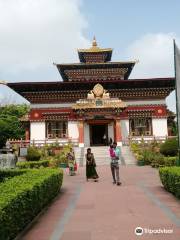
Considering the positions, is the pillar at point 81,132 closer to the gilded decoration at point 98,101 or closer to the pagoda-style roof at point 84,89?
the gilded decoration at point 98,101

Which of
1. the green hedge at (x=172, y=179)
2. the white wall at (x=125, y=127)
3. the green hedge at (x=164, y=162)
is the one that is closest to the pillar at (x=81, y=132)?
the white wall at (x=125, y=127)

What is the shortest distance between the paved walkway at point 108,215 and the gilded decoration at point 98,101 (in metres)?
20.2

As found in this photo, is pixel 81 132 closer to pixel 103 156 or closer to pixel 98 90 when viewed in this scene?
pixel 98 90

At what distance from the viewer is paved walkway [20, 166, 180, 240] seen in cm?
768

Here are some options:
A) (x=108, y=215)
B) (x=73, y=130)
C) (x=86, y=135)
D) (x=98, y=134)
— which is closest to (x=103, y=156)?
(x=86, y=135)

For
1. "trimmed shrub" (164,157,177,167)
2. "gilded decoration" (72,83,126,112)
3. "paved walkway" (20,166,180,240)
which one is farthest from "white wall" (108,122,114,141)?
"paved walkway" (20,166,180,240)

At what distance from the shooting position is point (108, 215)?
9523mm

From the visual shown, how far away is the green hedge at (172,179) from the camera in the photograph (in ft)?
37.8

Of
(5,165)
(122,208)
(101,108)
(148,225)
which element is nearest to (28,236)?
(148,225)

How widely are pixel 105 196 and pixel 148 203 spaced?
6.40ft

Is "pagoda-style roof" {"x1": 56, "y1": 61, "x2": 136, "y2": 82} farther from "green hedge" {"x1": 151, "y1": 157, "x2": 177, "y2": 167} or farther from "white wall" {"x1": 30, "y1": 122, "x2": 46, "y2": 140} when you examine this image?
"green hedge" {"x1": 151, "y1": 157, "x2": 177, "y2": 167}

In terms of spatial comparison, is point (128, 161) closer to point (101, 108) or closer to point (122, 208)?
point (101, 108)

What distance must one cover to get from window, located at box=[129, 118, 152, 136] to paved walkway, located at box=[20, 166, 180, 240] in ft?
72.2

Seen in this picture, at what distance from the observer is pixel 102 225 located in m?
8.44
